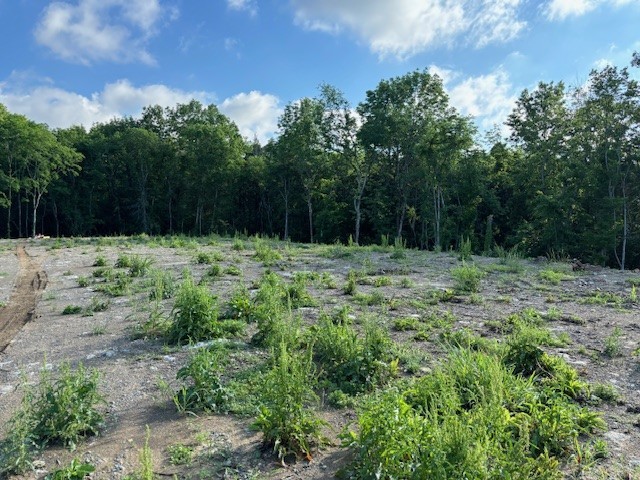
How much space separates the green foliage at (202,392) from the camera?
412cm

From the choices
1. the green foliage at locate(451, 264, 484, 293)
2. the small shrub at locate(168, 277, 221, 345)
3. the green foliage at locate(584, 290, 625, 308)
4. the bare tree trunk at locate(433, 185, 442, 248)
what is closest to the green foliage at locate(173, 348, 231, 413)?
the small shrub at locate(168, 277, 221, 345)

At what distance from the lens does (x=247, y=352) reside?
5.47 meters

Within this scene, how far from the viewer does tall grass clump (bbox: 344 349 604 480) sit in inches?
105

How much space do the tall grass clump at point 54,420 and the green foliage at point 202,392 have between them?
0.69 m

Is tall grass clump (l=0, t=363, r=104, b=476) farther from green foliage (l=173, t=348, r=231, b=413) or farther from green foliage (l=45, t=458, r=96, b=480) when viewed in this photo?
green foliage (l=173, t=348, r=231, b=413)

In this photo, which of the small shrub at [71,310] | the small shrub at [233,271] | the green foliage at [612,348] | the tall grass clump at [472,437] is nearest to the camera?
the tall grass clump at [472,437]

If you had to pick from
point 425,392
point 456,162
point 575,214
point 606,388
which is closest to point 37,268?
point 425,392

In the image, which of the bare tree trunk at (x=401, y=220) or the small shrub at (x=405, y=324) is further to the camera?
the bare tree trunk at (x=401, y=220)

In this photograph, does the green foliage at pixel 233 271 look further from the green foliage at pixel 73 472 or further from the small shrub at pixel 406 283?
the green foliage at pixel 73 472

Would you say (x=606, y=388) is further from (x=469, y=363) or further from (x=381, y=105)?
(x=381, y=105)

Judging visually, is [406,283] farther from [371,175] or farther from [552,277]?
[371,175]

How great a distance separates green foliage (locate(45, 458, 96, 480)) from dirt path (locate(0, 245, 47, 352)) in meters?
3.57

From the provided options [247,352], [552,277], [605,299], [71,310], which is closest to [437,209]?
[552,277]

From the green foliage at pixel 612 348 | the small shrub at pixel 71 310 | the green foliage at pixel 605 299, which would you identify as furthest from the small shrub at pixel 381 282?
the small shrub at pixel 71 310
